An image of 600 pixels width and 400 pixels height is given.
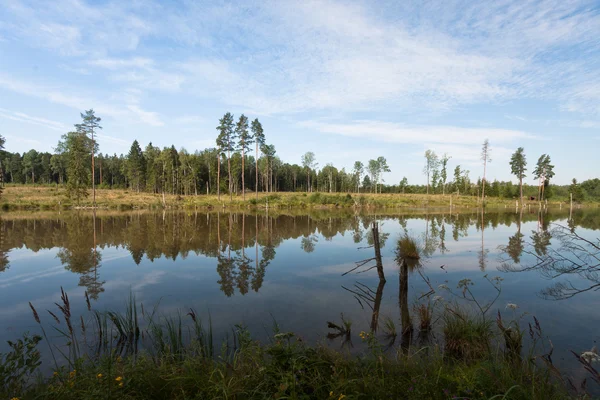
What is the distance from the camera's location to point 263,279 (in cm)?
1161

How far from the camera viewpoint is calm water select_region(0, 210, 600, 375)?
25.5ft

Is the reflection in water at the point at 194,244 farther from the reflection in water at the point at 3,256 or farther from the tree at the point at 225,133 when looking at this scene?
the tree at the point at 225,133

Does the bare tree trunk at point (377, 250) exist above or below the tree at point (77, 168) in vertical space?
below

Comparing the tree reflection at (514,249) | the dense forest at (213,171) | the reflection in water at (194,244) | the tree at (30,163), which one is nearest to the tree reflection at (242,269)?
the reflection in water at (194,244)

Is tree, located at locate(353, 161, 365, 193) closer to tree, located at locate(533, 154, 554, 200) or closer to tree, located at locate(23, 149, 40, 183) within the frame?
tree, located at locate(533, 154, 554, 200)

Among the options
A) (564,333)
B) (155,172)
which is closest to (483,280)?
(564,333)

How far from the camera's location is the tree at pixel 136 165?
71.7 meters

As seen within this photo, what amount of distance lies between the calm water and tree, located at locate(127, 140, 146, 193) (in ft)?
180

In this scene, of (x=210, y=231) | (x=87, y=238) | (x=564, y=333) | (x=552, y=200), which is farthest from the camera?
(x=552, y=200)

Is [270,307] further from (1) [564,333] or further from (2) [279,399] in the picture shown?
(1) [564,333]

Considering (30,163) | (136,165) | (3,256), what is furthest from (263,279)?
(30,163)

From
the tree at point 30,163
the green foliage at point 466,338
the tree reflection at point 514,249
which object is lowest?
the tree reflection at point 514,249

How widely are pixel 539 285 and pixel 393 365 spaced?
9.22m

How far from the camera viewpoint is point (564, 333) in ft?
22.8
